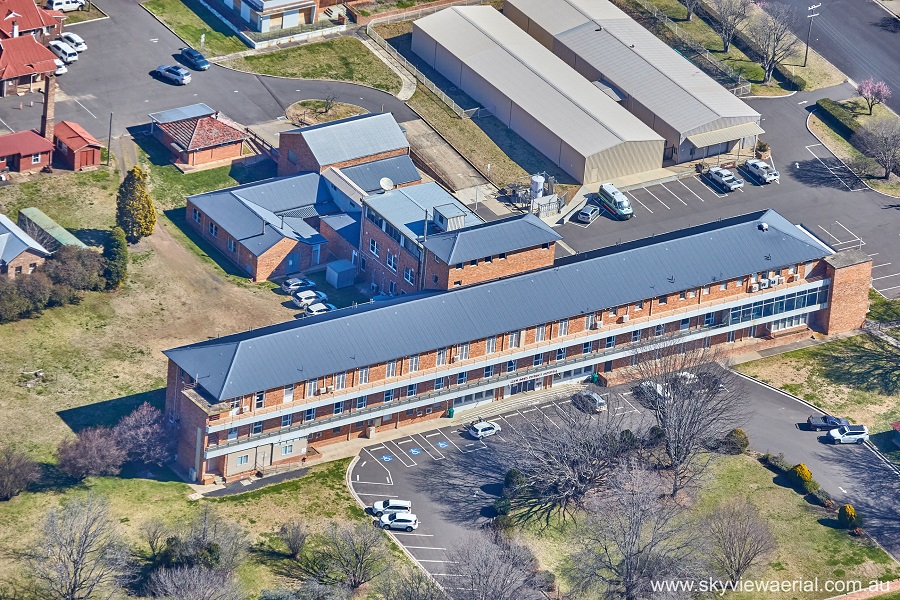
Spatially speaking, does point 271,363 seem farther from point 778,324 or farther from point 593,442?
point 778,324

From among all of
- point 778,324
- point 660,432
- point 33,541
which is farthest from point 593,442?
point 33,541

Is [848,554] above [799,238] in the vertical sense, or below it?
below

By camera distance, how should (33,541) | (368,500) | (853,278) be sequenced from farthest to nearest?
(853,278), (368,500), (33,541)

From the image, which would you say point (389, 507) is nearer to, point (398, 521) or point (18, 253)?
point (398, 521)

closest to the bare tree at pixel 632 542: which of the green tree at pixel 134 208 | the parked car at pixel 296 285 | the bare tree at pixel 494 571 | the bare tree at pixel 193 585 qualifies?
the bare tree at pixel 494 571

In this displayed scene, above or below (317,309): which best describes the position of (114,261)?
above

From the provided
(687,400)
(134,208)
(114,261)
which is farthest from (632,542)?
(134,208)

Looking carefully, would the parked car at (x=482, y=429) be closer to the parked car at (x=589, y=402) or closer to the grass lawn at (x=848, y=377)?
the parked car at (x=589, y=402)
